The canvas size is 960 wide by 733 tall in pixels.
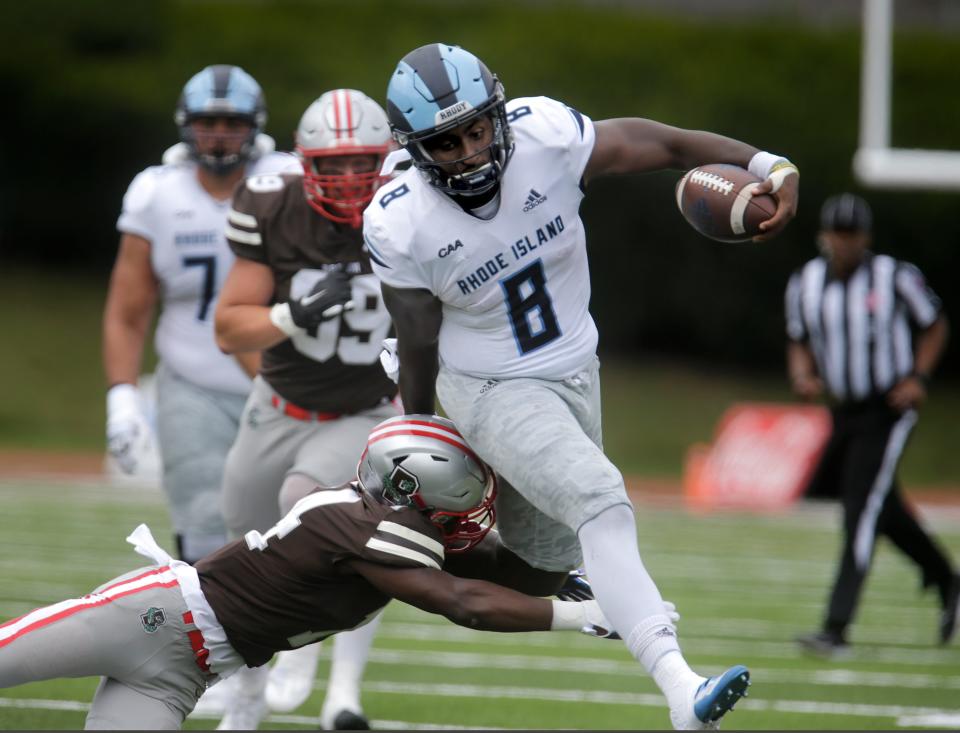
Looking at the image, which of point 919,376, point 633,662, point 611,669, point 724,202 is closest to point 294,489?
point 724,202

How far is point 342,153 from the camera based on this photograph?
4.52 meters

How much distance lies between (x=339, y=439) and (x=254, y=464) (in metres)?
0.29

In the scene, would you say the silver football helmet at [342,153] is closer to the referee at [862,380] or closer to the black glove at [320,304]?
the black glove at [320,304]

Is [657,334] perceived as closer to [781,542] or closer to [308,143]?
[781,542]

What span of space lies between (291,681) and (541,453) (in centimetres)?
182

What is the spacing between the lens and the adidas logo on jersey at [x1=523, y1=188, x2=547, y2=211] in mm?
3686

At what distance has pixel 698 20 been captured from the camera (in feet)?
63.3

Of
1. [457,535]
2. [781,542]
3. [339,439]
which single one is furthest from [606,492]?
[781,542]

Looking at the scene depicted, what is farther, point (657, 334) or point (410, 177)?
point (657, 334)

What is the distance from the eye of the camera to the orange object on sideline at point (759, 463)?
39.5 ft

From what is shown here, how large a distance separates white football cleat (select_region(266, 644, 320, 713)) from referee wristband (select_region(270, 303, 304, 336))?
112cm

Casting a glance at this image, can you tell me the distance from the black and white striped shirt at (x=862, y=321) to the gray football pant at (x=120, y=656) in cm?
407

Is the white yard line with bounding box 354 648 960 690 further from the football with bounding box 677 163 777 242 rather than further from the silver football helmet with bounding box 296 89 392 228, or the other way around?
the football with bounding box 677 163 777 242

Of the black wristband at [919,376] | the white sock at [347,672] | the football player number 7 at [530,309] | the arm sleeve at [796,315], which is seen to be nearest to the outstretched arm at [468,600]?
the football player number 7 at [530,309]
